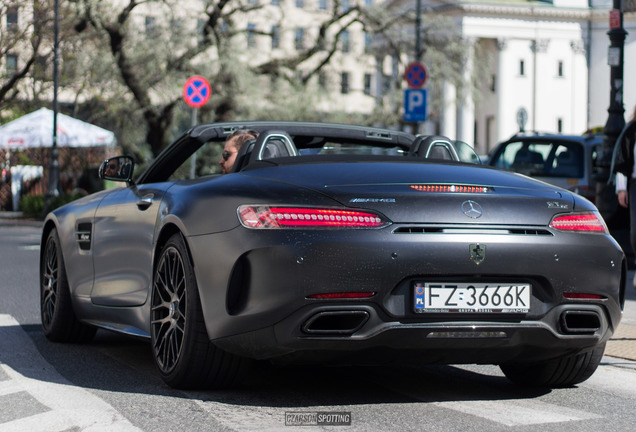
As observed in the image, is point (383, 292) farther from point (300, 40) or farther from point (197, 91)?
point (300, 40)

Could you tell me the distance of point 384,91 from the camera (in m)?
41.8

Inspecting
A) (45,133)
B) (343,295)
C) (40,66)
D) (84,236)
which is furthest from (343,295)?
(40,66)

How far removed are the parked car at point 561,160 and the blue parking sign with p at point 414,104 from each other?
20.9 feet

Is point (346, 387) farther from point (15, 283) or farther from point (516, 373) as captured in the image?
point (15, 283)

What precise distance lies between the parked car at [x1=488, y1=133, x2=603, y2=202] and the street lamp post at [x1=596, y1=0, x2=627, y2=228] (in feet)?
0.57

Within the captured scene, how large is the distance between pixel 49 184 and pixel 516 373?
2821 cm

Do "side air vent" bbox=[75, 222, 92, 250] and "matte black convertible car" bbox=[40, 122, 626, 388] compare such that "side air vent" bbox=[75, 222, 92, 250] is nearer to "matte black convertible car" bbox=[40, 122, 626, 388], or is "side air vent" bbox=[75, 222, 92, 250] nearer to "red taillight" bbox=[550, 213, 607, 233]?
"matte black convertible car" bbox=[40, 122, 626, 388]

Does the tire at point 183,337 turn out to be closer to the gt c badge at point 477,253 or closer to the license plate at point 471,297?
the license plate at point 471,297

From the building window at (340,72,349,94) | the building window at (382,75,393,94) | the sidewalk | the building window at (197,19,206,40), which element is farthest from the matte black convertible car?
Answer: the building window at (382,75,393,94)

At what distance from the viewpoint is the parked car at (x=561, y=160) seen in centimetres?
1608

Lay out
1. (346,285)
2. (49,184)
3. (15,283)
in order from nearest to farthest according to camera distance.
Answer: (346,285) → (15,283) → (49,184)

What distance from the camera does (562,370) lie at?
19.9 feet

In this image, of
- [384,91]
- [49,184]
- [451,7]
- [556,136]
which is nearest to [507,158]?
[556,136]

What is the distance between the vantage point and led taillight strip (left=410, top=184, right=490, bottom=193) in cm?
541
